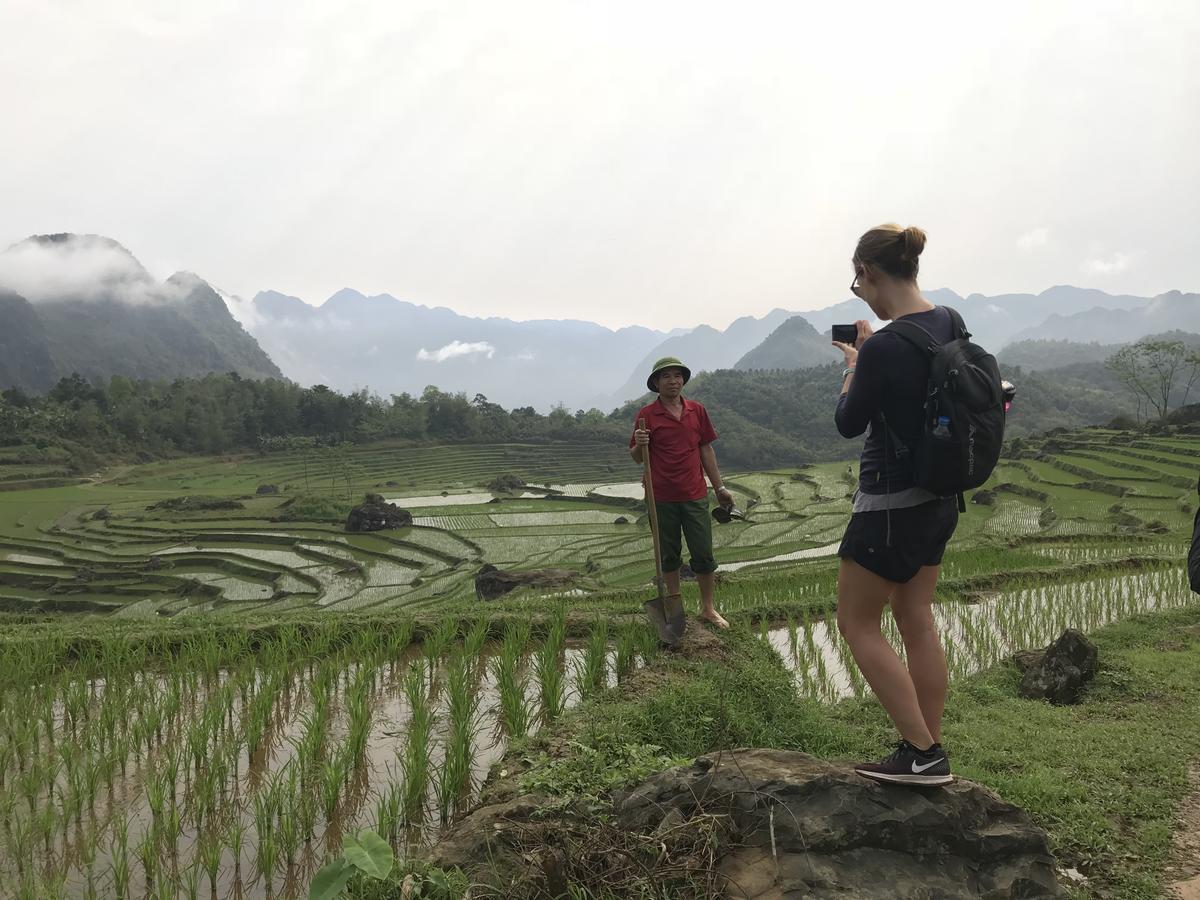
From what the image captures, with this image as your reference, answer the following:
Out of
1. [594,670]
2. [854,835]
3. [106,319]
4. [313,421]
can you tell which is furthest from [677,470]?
[106,319]

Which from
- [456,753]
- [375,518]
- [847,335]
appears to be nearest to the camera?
[847,335]

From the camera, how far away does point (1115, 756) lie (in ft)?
11.2

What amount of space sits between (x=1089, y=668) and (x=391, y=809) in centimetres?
443

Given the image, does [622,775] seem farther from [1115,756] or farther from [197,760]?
[1115,756]

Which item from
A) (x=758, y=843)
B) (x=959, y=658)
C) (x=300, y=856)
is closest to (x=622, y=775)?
(x=758, y=843)

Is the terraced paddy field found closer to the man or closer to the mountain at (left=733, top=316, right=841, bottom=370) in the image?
the man

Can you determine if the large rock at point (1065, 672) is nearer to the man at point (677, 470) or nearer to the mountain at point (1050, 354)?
the man at point (677, 470)

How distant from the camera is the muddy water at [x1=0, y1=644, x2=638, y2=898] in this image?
8.48 feet

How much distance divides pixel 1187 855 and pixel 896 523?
5.76ft

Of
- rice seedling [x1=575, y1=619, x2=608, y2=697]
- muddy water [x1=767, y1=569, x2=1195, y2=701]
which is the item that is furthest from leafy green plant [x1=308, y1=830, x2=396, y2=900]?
muddy water [x1=767, y1=569, x2=1195, y2=701]

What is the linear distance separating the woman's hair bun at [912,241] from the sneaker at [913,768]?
1.52m

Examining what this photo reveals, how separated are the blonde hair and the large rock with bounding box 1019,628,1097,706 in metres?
3.53

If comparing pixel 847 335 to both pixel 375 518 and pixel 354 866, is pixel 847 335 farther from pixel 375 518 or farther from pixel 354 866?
pixel 375 518

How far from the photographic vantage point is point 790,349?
17512cm
